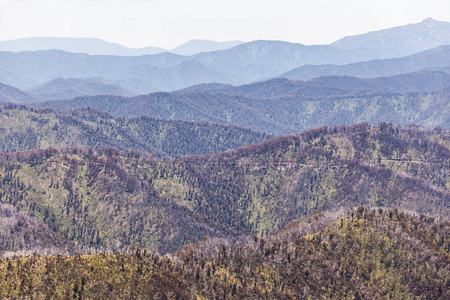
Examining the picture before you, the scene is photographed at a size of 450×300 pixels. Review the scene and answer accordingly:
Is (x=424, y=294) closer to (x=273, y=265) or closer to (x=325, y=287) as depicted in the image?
(x=325, y=287)

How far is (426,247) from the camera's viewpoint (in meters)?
167

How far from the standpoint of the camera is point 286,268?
158 metres

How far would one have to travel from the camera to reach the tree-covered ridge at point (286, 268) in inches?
5079

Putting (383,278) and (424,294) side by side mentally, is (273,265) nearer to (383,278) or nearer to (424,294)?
(383,278)

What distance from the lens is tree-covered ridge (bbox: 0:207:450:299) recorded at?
12900 centimetres

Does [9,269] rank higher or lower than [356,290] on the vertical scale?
higher

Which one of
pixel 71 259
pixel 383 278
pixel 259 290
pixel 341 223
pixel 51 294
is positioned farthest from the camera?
pixel 341 223

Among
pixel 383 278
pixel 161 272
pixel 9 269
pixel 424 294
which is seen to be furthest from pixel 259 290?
pixel 9 269

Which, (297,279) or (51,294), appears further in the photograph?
(297,279)

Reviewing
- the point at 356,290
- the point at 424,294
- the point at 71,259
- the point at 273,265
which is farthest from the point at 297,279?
the point at 71,259

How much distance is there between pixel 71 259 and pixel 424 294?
112m

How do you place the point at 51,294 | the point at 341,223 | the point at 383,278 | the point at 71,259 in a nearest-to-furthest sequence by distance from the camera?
the point at 51,294, the point at 71,259, the point at 383,278, the point at 341,223

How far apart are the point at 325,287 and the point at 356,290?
10628 mm

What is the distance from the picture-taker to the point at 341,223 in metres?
176
